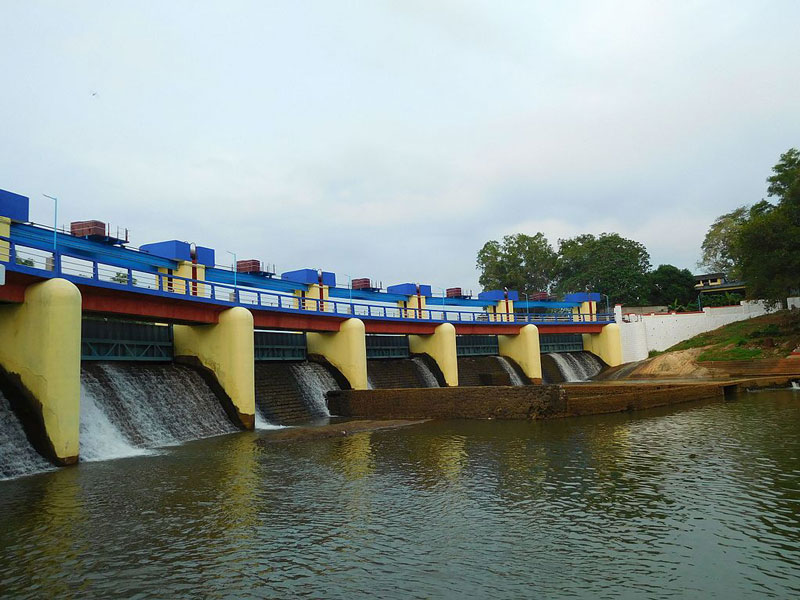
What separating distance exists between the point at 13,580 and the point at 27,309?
1070 centimetres

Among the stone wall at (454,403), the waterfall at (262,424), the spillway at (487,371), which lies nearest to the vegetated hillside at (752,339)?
the spillway at (487,371)

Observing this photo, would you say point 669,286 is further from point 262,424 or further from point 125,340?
point 125,340

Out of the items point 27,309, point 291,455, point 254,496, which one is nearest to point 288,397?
point 291,455

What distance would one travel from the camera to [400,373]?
37969 mm

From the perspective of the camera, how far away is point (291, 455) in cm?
1650

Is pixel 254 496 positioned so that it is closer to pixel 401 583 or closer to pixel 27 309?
pixel 401 583

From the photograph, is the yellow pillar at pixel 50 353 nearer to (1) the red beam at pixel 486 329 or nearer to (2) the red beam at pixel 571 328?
(1) the red beam at pixel 486 329

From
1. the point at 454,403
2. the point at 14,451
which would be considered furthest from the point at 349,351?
the point at 14,451

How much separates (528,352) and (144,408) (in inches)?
1261

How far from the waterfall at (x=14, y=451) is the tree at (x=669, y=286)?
7941 cm

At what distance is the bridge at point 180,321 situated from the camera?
15.7 metres

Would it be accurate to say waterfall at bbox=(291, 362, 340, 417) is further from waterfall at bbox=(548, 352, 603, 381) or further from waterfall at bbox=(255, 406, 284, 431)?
waterfall at bbox=(548, 352, 603, 381)

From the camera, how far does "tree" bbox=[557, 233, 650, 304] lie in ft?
265

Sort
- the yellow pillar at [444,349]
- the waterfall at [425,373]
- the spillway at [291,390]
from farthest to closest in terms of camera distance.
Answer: the yellow pillar at [444,349] → the waterfall at [425,373] → the spillway at [291,390]
